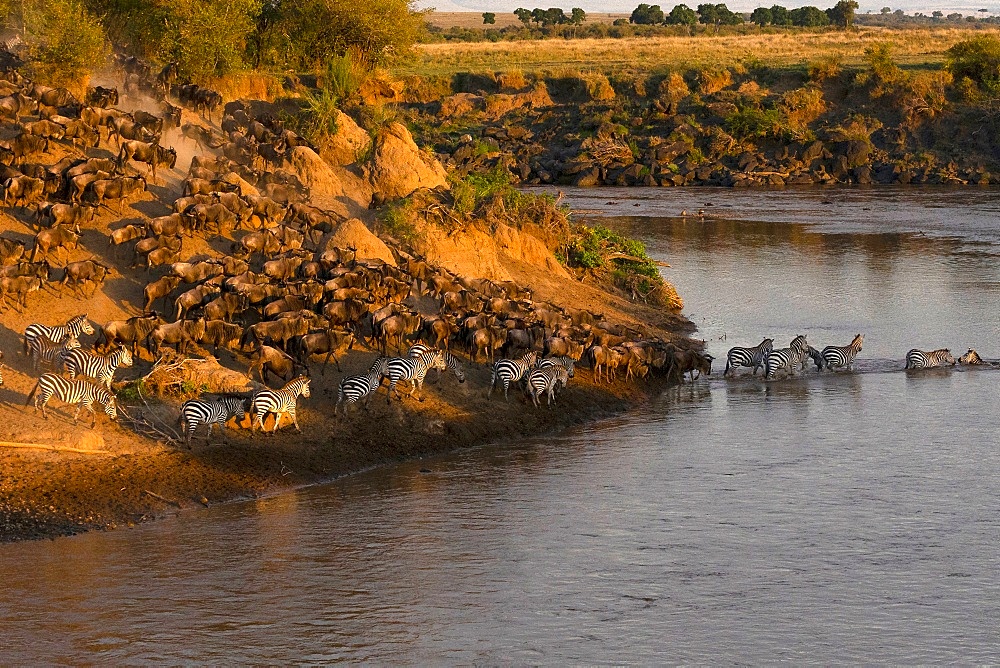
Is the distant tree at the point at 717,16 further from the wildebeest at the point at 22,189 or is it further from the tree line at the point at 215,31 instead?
the wildebeest at the point at 22,189

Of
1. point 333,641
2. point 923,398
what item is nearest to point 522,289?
point 923,398

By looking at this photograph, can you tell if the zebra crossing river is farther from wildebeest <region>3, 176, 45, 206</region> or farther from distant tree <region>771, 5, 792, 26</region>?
distant tree <region>771, 5, 792, 26</region>

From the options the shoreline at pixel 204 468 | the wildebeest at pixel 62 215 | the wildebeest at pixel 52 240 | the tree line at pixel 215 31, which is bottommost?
the shoreline at pixel 204 468

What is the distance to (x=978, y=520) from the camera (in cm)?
1559

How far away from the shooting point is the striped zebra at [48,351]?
697 inches

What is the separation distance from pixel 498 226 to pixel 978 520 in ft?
42.2

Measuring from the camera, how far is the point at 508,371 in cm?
1930

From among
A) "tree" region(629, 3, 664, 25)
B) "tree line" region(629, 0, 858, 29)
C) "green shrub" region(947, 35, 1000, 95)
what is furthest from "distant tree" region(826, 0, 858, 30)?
"green shrub" region(947, 35, 1000, 95)

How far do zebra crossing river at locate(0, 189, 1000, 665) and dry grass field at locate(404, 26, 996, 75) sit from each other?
62.1 m

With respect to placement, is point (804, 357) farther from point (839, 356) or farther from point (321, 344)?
point (321, 344)

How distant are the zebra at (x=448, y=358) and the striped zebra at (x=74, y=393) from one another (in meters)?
4.36

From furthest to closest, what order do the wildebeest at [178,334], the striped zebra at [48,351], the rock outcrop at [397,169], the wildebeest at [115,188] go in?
1. the rock outcrop at [397,169]
2. the wildebeest at [115,188]
3. the wildebeest at [178,334]
4. the striped zebra at [48,351]

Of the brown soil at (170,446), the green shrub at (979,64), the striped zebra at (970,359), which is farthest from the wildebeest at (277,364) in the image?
the green shrub at (979,64)

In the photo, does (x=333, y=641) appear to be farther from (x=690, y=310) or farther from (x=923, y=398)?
(x=690, y=310)
